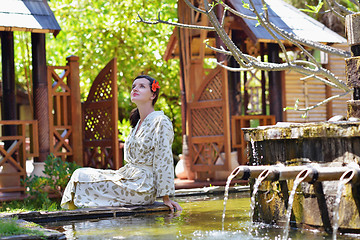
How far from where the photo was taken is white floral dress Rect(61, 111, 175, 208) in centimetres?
620

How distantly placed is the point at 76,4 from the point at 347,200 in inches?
602

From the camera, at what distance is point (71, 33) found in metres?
17.8

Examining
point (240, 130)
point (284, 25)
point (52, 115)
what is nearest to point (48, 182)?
point (52, 115)

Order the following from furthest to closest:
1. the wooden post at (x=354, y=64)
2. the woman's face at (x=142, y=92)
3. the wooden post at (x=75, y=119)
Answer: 1. the wooden post at (x=75, y=119)
2. the woman's face at (x=142, y=92)
3. the wooden post at (x=354, y=64)

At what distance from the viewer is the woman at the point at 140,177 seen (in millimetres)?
6188

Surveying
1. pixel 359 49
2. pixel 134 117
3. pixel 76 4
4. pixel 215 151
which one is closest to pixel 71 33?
pixel 76 4

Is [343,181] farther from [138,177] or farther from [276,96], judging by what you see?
[276,96]

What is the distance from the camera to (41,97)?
9.00 meters

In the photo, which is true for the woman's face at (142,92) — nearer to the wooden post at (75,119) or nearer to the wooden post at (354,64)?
the wooden post at (354,64)

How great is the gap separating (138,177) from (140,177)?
21 mm

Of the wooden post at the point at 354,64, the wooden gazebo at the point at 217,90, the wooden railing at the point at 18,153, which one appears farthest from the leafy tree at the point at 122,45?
the wooden post at the point at 354,64

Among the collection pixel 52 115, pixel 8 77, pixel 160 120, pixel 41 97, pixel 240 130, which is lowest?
pixel 240 130

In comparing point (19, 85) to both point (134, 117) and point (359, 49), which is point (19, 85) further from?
point (359, 49)

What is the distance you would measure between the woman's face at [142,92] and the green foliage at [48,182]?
2.48 m
